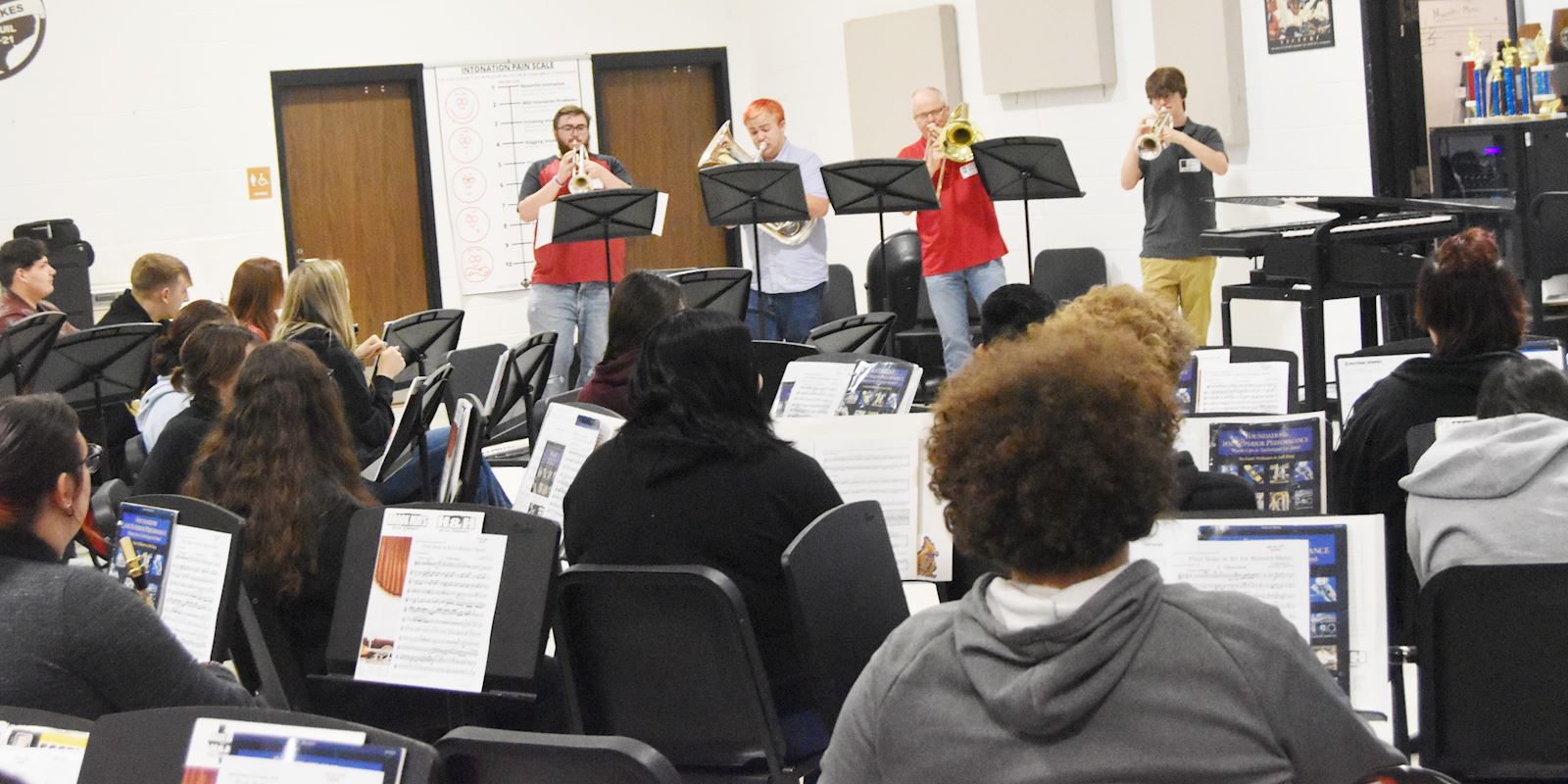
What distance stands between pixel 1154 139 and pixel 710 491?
17.3ft

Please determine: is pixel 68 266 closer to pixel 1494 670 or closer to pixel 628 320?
pixel 628 320

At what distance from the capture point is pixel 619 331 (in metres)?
4.10

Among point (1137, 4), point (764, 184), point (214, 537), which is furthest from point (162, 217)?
point (214, 537)

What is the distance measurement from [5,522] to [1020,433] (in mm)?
1483

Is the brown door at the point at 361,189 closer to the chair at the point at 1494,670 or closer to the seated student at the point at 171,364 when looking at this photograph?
the seated student at the point at 171,364

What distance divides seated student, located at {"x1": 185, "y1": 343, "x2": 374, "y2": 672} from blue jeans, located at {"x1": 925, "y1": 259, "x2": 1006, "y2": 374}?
4.82m

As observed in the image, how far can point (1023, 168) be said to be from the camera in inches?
280

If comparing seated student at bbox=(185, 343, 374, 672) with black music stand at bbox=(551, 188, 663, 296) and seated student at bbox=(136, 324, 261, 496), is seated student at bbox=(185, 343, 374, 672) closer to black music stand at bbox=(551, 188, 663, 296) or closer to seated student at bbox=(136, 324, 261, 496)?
seated student at bbox=(136, 324, 261, 496)

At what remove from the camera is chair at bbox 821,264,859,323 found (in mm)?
9250

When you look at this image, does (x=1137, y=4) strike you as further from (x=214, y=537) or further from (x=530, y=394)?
(x=214, y=537)

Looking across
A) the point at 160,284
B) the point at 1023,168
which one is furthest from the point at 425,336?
the point at 1023,168

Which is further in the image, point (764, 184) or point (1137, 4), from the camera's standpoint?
point (1137, 4)

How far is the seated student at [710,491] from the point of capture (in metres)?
2.60

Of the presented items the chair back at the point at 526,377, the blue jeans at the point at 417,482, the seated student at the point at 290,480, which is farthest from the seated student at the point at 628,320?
the seated student at the point at 290,480
